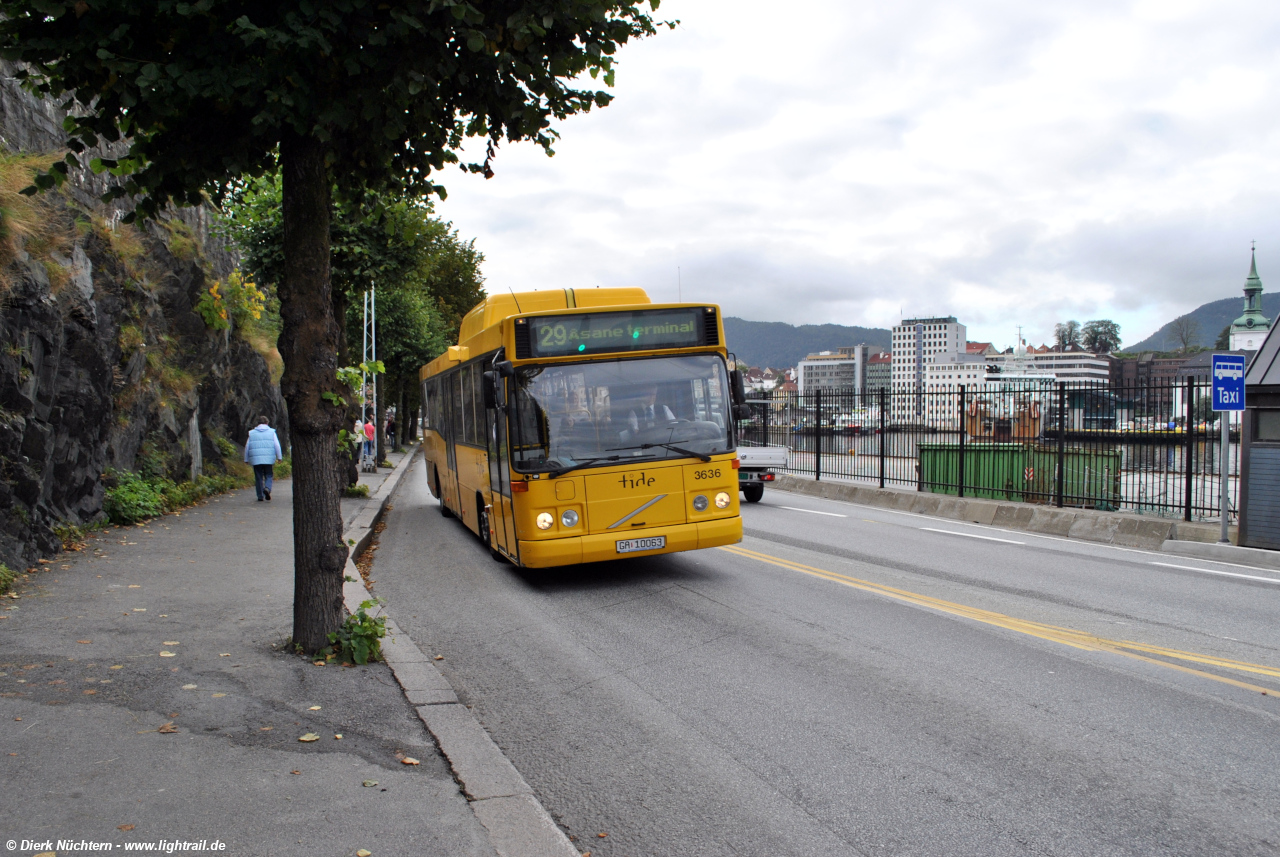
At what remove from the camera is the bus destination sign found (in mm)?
9578

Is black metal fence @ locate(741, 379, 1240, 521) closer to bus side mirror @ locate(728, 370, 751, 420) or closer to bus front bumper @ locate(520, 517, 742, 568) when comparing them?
bus side mirror @ locate(728, 370, 751, 420)

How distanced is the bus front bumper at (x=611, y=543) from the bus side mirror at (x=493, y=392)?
4.64 ft

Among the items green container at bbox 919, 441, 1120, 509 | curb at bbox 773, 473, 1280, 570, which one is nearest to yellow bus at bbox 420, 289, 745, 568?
Result: curb at bbox 773, 473, 1280, 570

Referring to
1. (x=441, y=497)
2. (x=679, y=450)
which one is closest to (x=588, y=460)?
(x=679, y=450)

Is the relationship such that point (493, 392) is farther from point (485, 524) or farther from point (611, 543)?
point (485, 524)

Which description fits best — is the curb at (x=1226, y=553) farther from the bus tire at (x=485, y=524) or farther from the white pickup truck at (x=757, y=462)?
the bus tire at (x=485, y=524)

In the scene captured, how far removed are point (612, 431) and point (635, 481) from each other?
0.56 metres

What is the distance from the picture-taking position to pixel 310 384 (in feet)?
20.4

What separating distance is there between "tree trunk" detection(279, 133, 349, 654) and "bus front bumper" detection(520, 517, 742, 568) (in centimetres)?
305

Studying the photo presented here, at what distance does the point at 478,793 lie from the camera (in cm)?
413

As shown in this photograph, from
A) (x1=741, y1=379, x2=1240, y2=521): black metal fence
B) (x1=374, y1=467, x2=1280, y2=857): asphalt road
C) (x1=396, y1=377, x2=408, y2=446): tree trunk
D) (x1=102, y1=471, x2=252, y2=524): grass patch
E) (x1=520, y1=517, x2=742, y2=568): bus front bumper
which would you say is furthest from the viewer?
(x1=396, y1=377, x2=408, y2=446): tree trunk

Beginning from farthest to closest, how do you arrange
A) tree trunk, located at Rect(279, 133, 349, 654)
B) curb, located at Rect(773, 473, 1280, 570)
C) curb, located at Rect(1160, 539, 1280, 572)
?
curb, located at Rect(773, 473, 1280, 570) < curb, located at Rect(1160, 539, 1280, 572) < tree trunk, located at Rect(279, 133, 349, 654)

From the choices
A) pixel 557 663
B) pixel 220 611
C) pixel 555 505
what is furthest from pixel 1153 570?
pixel 220 611

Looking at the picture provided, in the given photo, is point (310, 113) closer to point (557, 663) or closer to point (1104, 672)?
point (557, 663)
